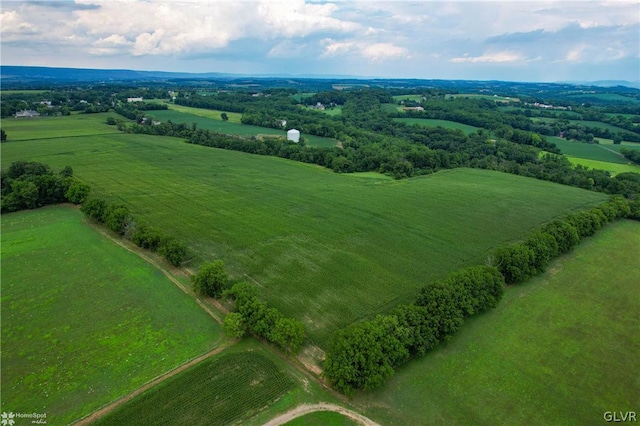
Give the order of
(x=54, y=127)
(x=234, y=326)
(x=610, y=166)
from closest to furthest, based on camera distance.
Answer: (x=234, y=326) → (x=610, y=166) → (x=54, y=127)

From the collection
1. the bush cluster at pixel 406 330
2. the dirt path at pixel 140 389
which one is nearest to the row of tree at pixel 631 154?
the bush cluster at pixel 406 330

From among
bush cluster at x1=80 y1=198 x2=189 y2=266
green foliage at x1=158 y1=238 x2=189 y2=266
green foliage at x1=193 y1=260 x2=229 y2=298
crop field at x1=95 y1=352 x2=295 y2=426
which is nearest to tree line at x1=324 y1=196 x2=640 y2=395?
crop field at x1=95 y1=352 x2=295 y2=426

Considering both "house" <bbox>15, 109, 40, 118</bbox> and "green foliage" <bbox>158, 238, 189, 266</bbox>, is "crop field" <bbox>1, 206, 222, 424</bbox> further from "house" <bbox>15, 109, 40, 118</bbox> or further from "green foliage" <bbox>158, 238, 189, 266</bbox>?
"house" <bbox>15, 109, 40, 118</bbox>

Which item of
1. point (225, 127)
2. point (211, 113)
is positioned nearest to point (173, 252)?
point (225, 127)

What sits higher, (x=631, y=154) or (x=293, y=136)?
(x=293, y=136)

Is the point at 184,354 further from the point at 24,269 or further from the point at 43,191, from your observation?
A: the point at 43,191

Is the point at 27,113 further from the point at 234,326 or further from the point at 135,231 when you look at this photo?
the point at 234,326
